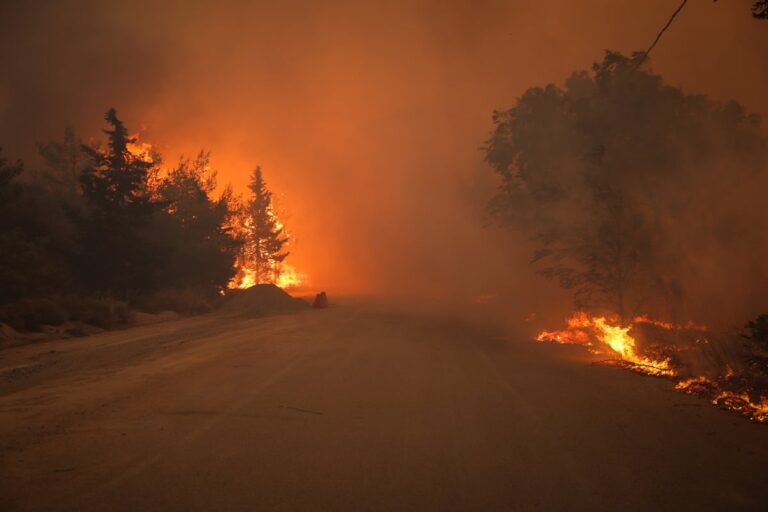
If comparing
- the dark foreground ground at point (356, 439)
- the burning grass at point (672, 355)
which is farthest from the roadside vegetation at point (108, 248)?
the burning grass at point (672, 355)

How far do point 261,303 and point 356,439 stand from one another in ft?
63.9

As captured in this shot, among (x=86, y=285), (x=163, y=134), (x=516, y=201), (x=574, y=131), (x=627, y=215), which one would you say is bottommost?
(x=86, y=285)

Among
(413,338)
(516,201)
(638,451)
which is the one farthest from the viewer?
(516,201)

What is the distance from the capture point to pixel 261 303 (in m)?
23.5

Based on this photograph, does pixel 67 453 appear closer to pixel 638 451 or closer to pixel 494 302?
pixel 638 451

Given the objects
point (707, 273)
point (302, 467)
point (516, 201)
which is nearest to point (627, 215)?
point (707, 273)

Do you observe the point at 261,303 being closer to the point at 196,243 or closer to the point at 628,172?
the point at 196,243

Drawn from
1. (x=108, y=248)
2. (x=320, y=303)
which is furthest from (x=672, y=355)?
(x=108, y=248)

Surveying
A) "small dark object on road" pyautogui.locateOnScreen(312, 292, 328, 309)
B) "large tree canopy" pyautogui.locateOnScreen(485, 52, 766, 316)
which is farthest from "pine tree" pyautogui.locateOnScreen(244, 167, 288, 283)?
"large tree canopy" pyautogui.locateOnScreen(485, 52, 766, 316)

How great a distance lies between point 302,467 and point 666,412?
6.08 m

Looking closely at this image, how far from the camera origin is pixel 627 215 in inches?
663

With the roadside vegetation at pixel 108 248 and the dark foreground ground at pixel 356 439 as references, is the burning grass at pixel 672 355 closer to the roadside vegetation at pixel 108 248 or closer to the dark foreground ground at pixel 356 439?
the dark foreground ground at pixel 356 439

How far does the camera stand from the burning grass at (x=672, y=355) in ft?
24.7

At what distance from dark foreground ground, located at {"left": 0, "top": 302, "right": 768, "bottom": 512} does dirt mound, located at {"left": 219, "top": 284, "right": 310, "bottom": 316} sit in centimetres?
1238
